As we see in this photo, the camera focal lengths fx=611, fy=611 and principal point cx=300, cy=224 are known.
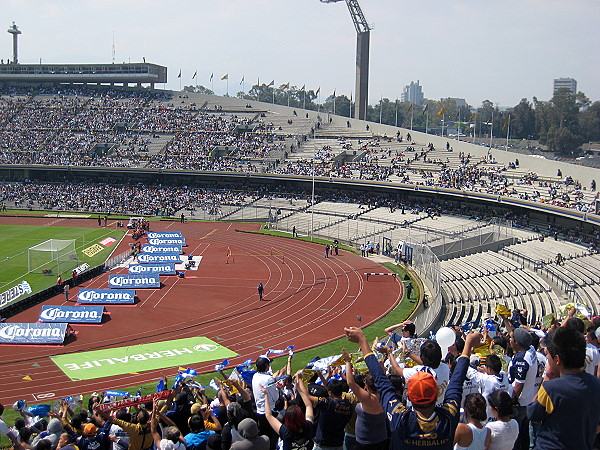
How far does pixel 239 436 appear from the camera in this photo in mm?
7141

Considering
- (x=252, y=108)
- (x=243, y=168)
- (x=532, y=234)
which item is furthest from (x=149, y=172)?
(x=532, y=234)

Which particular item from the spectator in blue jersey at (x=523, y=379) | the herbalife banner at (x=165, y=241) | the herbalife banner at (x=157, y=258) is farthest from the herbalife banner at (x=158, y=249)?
the spectator in blue jersey at (x=523, y=379)

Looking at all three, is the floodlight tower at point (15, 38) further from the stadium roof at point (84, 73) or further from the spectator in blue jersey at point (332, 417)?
the spectator in blue jersey at point (332, 417)

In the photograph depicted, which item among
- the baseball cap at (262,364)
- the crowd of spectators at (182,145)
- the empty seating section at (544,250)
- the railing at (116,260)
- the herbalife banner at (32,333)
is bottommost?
the herbalife banner at (32,333)

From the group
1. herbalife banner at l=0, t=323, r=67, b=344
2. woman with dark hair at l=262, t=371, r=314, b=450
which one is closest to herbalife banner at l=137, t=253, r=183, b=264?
herbalife banner at l=0, t=323, r=67, b=344

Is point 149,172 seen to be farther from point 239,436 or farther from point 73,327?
point 239,436

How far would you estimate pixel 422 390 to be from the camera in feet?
15.8

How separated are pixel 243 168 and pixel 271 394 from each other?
66785mm

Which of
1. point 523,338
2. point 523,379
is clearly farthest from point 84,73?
point 523,379

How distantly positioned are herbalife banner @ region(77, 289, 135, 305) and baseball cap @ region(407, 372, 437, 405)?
99.3ft

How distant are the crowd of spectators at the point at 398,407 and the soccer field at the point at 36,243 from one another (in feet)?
87.5

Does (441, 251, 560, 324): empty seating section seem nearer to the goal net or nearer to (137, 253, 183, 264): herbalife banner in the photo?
(137, 253, 183, 264): herbalife banner

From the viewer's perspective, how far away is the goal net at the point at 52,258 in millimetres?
39781

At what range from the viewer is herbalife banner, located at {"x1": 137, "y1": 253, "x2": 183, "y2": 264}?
42.9 metres
